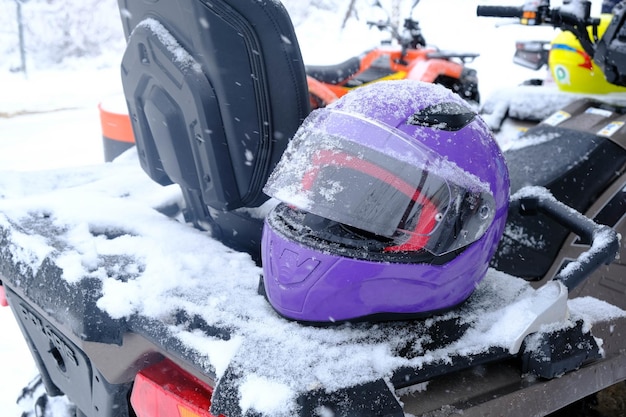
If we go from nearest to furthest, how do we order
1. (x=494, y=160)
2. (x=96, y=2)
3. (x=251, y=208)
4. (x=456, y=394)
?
(x=456, y=394), (x=494, y=160), (x=251, y=208), (x=96, y=2)

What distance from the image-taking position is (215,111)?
1657 millimetres

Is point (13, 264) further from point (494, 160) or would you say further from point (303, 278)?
point (494, 160)

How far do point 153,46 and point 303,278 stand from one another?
0.86 metres

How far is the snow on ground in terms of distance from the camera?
2.96 metres

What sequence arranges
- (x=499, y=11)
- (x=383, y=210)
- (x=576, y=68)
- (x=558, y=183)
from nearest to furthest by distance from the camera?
1. (x=383, y=210)
2. (x=558, y=183)
3. (x=499, y=11)
4. (x=576, y=68)

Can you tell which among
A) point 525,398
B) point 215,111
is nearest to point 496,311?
point 525,398

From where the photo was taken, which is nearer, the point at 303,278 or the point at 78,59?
the point at 303,278

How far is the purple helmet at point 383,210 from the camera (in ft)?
4.12

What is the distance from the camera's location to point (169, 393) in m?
1.28

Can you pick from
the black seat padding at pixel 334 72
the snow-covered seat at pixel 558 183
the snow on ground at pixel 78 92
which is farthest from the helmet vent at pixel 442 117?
the black seat padding at pixel 334 72

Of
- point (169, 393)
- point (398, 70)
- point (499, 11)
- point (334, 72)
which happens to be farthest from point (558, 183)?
point (398, 70)

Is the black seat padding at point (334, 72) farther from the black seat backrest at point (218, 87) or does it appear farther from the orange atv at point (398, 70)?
the black seat backrest at point (218, 87)

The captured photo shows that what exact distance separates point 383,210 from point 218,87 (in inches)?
25.6

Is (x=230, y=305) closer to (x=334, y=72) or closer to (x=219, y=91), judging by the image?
(x=219, y=91)
